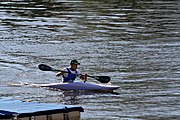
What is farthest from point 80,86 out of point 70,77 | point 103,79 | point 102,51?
point 102,51

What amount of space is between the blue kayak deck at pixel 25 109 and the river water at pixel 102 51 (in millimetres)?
3562

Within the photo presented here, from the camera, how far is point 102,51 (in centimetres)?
4497

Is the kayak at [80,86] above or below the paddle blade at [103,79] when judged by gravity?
below

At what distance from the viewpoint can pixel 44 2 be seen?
73125 millimetres

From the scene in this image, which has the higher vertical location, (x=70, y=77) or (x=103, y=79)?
(x=70, y=77)

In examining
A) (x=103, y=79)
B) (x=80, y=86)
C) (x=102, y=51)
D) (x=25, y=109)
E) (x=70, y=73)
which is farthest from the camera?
(x=102, y=51)

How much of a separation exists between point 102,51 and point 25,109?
21171 millimetres

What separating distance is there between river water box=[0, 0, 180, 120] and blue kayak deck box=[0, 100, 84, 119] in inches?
140

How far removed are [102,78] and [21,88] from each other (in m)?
Answer: 3.52

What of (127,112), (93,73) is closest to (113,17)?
(93,73)

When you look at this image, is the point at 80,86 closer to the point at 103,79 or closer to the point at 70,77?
the point at 70,77

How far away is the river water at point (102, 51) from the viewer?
32.0 metres

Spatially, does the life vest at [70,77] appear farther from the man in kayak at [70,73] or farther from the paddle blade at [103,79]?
the paddle blade at [103,79]

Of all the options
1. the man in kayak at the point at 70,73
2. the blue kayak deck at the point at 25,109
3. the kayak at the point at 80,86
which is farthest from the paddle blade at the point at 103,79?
the blue kayak deck at the point at 25,109
